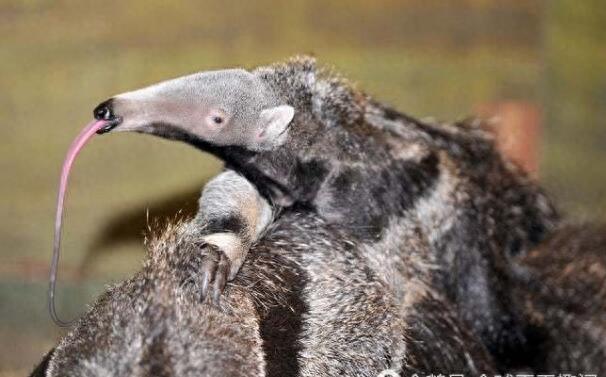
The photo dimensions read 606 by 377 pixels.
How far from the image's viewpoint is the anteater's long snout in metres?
3.06

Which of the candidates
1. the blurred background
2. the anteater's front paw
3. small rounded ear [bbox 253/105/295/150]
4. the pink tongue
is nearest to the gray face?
small rounded ear [bbox 253/105/295/150]

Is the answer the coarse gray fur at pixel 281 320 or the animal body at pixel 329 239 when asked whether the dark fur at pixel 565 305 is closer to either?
the animal body at pixel 329 239

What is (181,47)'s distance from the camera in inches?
227

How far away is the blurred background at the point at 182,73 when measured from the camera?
5.69 m

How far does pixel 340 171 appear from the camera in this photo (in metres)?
3.59

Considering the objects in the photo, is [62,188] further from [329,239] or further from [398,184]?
[398,184]

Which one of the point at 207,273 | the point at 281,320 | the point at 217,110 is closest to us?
the point at 207,273

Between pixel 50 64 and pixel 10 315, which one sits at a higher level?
pixel 50 64

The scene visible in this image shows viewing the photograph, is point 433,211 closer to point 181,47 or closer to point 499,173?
point 499,173

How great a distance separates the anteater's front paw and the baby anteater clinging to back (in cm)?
25

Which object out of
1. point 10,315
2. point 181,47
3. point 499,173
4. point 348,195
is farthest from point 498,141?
point 10,315

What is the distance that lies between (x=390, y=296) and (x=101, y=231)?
3.05 meters

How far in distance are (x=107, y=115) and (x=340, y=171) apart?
0.93m

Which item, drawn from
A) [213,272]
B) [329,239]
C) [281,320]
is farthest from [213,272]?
[329,239]
